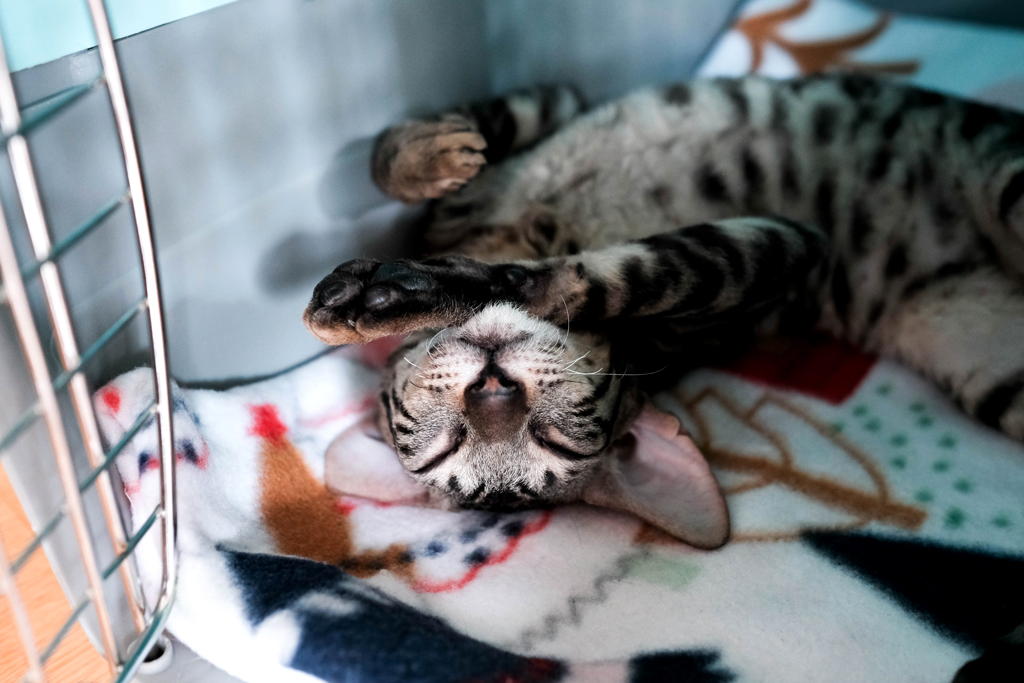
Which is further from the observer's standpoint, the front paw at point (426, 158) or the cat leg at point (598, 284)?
the front paw at point (426, 158)

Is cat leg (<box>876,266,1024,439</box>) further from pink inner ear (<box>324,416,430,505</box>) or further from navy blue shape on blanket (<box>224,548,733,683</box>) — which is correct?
pink inner ear (<box>324,416,430,505</box>)

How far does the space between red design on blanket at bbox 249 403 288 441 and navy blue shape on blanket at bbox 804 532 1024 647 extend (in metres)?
0.85

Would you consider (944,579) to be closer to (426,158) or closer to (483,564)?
(483,564)

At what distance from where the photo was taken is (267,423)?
124 cm

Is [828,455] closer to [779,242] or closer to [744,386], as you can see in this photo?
[744,386]

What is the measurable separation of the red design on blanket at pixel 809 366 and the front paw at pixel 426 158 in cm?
70

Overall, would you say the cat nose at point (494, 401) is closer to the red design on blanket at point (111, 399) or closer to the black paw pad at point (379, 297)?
the black paw pad at point (379, 297)

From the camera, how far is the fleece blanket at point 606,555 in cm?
93

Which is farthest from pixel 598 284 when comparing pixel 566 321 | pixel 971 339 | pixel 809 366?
pixel 971 339

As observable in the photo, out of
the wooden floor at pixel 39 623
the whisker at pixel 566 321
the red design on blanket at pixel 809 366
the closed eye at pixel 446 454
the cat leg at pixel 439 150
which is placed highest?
the cat leg at pixel 439 150

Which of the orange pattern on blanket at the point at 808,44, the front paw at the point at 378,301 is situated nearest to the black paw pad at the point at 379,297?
the front paw at the point at 378,301

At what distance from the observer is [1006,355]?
4.63ft

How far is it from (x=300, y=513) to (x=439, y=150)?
24.7 inches

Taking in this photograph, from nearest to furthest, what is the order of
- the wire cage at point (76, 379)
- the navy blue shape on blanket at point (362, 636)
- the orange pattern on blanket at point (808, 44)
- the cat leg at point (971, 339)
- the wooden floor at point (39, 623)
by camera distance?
the wire cage at point (76, 379)
the navy blue shape on blanket at point (362, 636)
the wooden floor at point (39, 623)
the cat leg at point (971, 339)
the orange pattern on blanket at point (808, 44)
